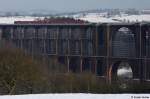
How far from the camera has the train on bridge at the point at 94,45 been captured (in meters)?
34.1

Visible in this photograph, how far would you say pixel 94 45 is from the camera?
3578 cm

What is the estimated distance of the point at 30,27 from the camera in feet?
127

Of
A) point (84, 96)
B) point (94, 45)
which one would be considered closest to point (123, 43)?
point (94, 45)

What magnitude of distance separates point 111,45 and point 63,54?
3.14m

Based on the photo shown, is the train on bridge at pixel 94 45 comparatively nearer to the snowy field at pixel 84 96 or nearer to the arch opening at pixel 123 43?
the arch opening at pixel 123 43

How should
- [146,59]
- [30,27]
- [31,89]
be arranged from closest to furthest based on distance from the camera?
[31,89]
[146,59]
[30,27]

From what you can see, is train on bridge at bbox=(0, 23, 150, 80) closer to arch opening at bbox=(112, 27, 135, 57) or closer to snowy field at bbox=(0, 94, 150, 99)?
arch opening at bbox=(112, 27, 135, 57)

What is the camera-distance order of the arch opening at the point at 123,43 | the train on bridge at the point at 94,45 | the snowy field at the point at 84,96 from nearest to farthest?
the snowy field at the point at 84,96
the train on bridge at the point at 94,45
the arch opening at the point at 123,43

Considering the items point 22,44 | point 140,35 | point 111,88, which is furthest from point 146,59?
point 111,88

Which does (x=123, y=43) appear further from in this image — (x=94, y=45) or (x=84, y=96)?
(x=84, y=96)

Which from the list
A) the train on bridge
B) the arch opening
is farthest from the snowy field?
the arch opening

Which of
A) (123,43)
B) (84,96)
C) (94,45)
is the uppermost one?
(84,96)

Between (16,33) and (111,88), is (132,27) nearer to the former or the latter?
(16,33)

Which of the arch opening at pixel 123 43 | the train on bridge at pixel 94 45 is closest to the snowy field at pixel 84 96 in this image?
the train on bridge at pixel 94 45
